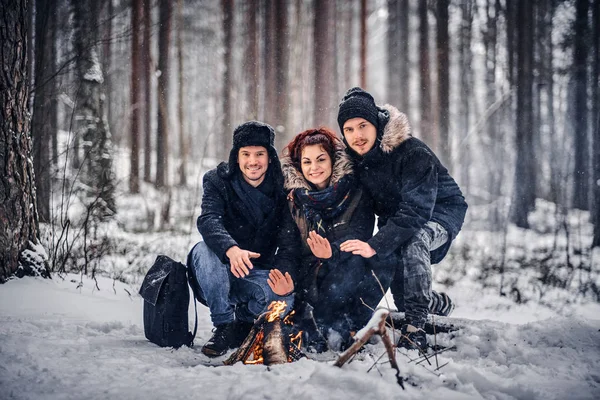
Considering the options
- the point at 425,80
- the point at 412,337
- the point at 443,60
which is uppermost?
the point at 443,60

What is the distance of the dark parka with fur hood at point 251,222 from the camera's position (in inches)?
110

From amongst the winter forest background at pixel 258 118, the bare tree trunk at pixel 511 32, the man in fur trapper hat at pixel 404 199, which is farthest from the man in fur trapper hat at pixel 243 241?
the bare tree trunk at pixel 511 32

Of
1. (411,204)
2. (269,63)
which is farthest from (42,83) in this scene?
(411,204)

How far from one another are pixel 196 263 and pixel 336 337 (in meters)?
1.10

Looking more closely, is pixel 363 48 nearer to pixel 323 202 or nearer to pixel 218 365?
pixel 323 202

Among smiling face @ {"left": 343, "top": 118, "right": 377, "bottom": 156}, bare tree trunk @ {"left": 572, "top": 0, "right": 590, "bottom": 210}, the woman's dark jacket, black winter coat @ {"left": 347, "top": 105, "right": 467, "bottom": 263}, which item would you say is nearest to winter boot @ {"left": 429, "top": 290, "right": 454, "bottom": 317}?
black winter coat @ {"left": 347, "top": 105, "right": 467, "bottom": 263}

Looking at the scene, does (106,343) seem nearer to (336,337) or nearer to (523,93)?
(336,337)

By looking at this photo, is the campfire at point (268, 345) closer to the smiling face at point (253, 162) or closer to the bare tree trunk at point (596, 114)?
the smiling face at point (253, 162)

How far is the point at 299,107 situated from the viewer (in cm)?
774

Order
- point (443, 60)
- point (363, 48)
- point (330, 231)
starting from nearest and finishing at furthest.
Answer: point (330, 231), point (363, 48), point (443, 60)

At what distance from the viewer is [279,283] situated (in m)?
2.59

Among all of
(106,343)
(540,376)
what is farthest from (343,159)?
(106,343)

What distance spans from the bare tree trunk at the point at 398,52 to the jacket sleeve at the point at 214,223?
42.4 feet

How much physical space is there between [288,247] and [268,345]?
740mm
